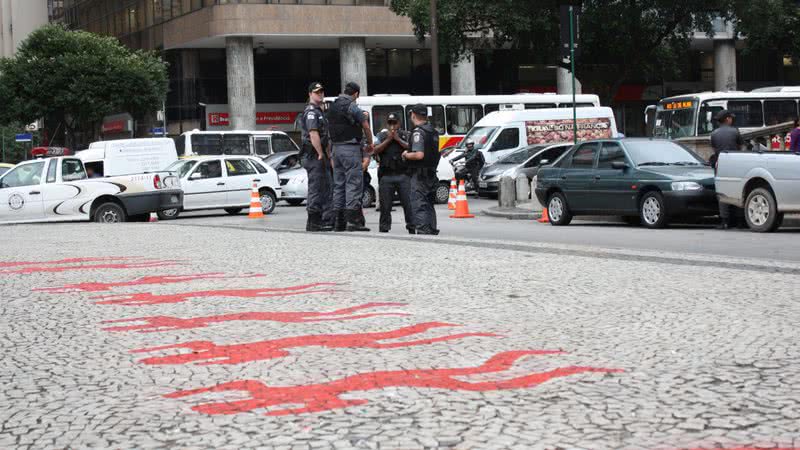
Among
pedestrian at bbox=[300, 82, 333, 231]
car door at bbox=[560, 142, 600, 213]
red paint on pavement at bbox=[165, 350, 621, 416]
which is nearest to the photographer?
red paint on pavement at bbox=[165, 350, 621, 416]

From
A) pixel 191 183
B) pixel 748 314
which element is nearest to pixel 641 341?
pixel 748 314

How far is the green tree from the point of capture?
60.6 meters

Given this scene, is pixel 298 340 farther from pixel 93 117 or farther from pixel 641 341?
pixel 93 117

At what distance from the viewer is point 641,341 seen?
22.4 feet

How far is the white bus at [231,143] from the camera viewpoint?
43125 mm

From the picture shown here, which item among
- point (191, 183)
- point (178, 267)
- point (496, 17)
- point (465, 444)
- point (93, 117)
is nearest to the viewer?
point (465, 444)

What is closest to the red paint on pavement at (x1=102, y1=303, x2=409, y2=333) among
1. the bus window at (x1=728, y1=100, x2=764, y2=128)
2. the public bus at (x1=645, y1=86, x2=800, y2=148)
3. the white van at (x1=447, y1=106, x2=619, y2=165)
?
the white van at (x1=447, y1=106, x2=619, y2=165)

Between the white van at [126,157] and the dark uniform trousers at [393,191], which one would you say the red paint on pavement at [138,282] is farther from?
the white van at [126,157]

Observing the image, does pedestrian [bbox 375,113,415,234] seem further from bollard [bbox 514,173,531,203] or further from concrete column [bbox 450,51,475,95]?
concrete column [bbox 450,51,475,95]

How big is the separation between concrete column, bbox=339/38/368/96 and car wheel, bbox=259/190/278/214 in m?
33.4

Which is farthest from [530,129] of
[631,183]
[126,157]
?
[631,183]

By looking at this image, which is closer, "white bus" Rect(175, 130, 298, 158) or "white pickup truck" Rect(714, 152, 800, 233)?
"white pickup truck" Rect(714, 152, 800, 233)

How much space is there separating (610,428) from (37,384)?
284cm

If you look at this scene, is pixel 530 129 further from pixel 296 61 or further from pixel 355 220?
pixel 296 61
